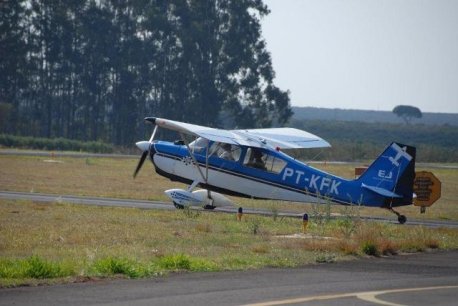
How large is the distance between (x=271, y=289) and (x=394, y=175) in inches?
550

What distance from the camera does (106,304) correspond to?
12172 millimetres

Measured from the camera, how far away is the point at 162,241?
65.1 ft

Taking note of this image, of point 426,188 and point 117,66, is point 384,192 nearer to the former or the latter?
point 426,188

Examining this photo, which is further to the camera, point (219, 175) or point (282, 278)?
point (219, 175)

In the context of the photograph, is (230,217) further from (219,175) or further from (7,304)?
(7,304)

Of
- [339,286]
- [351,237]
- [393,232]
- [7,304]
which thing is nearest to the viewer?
[7,304]

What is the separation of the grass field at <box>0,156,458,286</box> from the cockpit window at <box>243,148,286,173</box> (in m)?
2.24

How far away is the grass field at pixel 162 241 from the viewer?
15273 millimetres

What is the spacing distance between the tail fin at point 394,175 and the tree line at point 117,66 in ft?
204

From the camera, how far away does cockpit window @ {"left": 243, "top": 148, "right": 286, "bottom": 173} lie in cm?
2886

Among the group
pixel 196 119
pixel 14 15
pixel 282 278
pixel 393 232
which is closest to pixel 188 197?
pixel 393 232

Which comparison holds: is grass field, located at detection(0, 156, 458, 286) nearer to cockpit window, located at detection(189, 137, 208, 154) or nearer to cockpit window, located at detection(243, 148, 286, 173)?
cockpit window, located at detection(243, 148, 286, 173)

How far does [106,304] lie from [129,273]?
110 inches

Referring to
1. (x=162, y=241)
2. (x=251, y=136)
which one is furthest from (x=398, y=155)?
(x=162, y=241)
